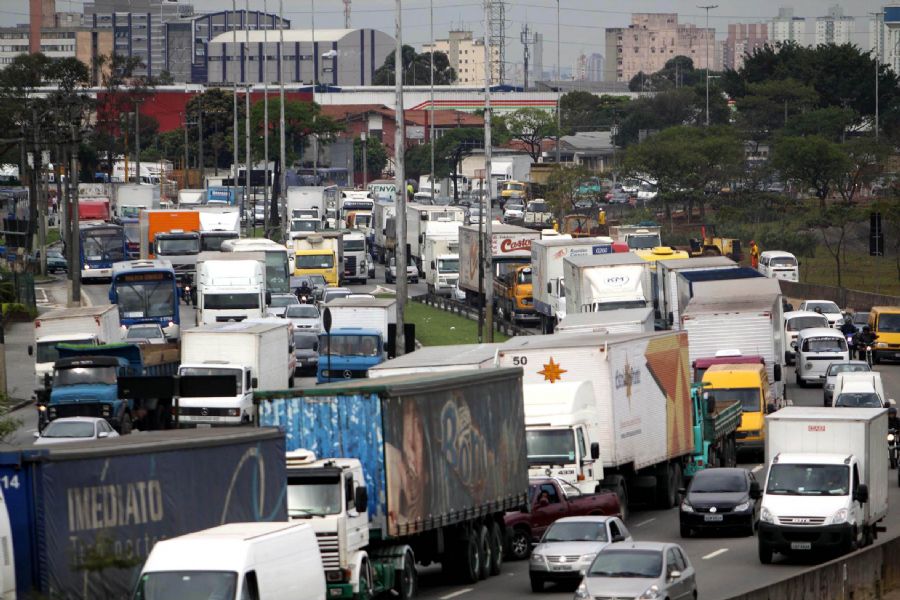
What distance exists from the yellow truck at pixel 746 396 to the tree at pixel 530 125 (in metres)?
139

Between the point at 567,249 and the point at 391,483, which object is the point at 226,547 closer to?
the point at 391,483

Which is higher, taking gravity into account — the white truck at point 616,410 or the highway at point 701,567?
the white truck at point 616,410

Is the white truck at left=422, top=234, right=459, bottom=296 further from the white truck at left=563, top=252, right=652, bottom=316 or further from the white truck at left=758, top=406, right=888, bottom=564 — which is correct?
the white truck at left=758, top=406, right=888, bottom=564

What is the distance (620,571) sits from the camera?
21422 millimetres

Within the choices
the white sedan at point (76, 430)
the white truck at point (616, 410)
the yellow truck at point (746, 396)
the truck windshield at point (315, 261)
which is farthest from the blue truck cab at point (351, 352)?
the truck windshield at point (315, 261)

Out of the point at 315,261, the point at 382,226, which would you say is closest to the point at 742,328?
the point at 315,261

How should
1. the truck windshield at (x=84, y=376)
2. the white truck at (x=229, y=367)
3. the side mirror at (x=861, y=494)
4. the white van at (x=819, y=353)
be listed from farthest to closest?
the white van at (x=819, y=353) → the white truck at (x=229, y=367) → the truck windshield at (x=84, y=376) → the side mirror at (x=861, y=494)

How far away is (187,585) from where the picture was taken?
16.9 meters

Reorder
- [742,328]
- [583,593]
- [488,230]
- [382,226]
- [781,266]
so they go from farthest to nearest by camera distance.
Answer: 1. [382,226]
2. [781,266]
3. [488,230]
4. [742,328]
5. [583,593]

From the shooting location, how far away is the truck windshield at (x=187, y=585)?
661 inches

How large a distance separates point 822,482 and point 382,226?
2942 inches

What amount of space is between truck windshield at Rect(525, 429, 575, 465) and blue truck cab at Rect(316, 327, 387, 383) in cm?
2020

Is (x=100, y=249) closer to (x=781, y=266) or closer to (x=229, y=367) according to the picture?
(x=781, y=266)

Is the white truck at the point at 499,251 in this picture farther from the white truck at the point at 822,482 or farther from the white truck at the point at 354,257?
the white truck at the point at 822,482
